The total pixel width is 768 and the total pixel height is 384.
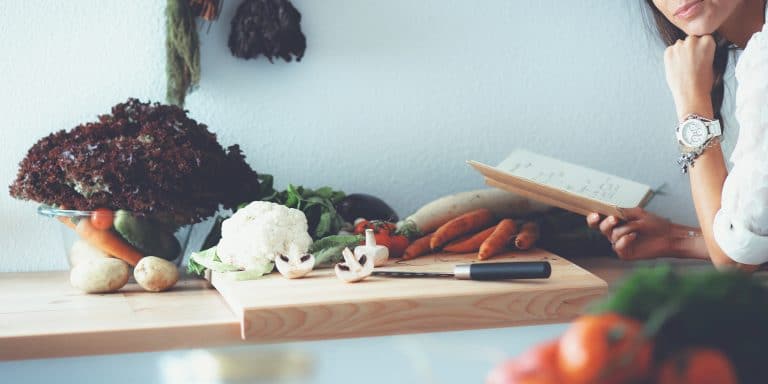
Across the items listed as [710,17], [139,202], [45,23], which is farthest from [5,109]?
[710,17]

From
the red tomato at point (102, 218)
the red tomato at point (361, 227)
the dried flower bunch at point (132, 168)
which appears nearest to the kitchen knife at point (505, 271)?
the red tomato at point (361, 227)

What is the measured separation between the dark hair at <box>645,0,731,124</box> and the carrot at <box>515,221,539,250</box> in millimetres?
398

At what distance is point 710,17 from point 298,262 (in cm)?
85

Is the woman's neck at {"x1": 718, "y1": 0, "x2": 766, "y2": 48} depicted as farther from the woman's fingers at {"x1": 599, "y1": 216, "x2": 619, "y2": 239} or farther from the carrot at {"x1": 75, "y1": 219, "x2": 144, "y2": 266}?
the carrot at {"x1": 75, "y1": 219, "x2": 144, "y2": 266}

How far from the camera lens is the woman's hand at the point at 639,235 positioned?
1.53 meters

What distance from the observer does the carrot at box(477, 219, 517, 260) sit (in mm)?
1496

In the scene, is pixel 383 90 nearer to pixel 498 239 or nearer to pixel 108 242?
pixel 498 239

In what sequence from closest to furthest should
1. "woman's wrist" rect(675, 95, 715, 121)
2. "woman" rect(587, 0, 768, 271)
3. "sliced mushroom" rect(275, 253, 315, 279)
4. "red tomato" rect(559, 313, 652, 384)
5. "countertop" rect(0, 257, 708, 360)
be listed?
1. "red tomato" rect(559, 313, 652, 384)
2. "countertop" rect(0, 257, 708, 360)
3. "woman" rect(587, 0, 768, 271)
4. "sliced mushroom" rect(275, 253, 315, 279)
5. "woman's wrist" rect(675, 95, 715, 121)

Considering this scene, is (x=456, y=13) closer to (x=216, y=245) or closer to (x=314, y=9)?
(x=314, y=9)

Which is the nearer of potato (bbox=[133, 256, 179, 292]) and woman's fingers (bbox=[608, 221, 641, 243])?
potato (bbox=[133, 256, 179, 292])

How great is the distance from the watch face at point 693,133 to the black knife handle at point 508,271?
0.36 metres

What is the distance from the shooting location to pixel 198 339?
113 centimetres

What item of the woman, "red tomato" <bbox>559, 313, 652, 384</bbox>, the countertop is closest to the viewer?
"red tomato" <bbox>559, 313, 652, 384</bbox>

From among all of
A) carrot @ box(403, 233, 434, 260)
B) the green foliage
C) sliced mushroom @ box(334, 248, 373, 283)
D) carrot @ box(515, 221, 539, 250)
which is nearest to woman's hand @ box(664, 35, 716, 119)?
carrot @ box(515, 221, 539, 250)
